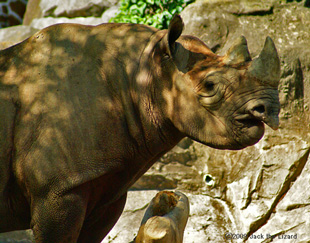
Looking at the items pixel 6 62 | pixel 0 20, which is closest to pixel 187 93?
pixel 6 62

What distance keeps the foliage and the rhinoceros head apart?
5068mm

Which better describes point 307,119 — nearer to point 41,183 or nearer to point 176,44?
point 176,44

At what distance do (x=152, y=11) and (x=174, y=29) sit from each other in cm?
561

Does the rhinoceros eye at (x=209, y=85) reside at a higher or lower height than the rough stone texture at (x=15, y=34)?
higher

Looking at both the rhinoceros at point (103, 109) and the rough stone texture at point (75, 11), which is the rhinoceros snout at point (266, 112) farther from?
the rough stone texture at point (75, 11)

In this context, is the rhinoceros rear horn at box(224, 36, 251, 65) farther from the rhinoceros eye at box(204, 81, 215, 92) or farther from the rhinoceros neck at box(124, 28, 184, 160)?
the rhinoceros neck at box(124, 28, 184, 160)

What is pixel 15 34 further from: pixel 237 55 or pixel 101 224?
pixel 237 55

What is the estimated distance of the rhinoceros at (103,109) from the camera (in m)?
3.13

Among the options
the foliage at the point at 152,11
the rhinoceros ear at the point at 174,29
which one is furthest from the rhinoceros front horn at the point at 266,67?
the foliage at the point at 152,11

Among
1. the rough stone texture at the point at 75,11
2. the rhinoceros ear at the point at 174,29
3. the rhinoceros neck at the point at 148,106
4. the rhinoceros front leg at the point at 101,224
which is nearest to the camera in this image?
the rhinoceros ear at the point at 174,29

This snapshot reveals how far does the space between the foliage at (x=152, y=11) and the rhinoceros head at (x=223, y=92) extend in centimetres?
507

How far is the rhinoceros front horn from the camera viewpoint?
3.04 m

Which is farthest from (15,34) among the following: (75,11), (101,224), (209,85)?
(209,85)

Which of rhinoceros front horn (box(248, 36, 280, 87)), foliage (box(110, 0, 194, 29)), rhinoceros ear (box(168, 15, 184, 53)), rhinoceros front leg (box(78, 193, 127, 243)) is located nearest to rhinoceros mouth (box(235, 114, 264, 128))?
rhinoceros front horn (box(248, 36, 280, 87))
